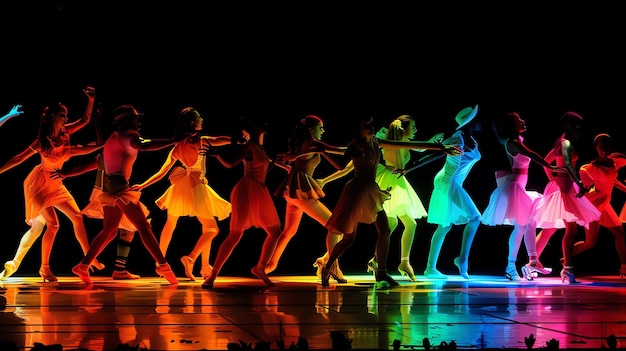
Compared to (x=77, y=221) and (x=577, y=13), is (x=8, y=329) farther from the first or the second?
(x=577, y=13)

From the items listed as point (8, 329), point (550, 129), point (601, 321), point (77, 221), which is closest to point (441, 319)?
point (601, 321)

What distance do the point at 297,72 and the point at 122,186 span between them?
10.5 ft

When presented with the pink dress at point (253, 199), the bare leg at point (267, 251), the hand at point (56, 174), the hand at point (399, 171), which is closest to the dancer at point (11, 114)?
the hand at point (56, 174)

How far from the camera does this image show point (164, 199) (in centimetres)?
1017

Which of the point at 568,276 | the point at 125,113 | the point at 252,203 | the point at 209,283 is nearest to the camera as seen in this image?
the point at 209,283

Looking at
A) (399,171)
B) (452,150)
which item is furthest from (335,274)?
(452,150)

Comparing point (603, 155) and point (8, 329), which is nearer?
point (8, 329)

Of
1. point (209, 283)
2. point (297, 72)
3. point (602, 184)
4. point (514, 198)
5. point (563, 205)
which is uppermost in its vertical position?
point (297, 72)

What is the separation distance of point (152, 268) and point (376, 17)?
4116 millimetres

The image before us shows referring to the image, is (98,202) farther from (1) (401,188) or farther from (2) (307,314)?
(2) (307,314)

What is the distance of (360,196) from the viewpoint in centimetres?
915

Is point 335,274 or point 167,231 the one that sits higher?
point 167,231

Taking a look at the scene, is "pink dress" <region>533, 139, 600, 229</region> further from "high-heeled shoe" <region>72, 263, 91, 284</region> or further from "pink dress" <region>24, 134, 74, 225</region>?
"pink dress" <region>24, 134, 74, 225</region>

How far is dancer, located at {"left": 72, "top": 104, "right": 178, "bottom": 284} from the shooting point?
30.3ft
